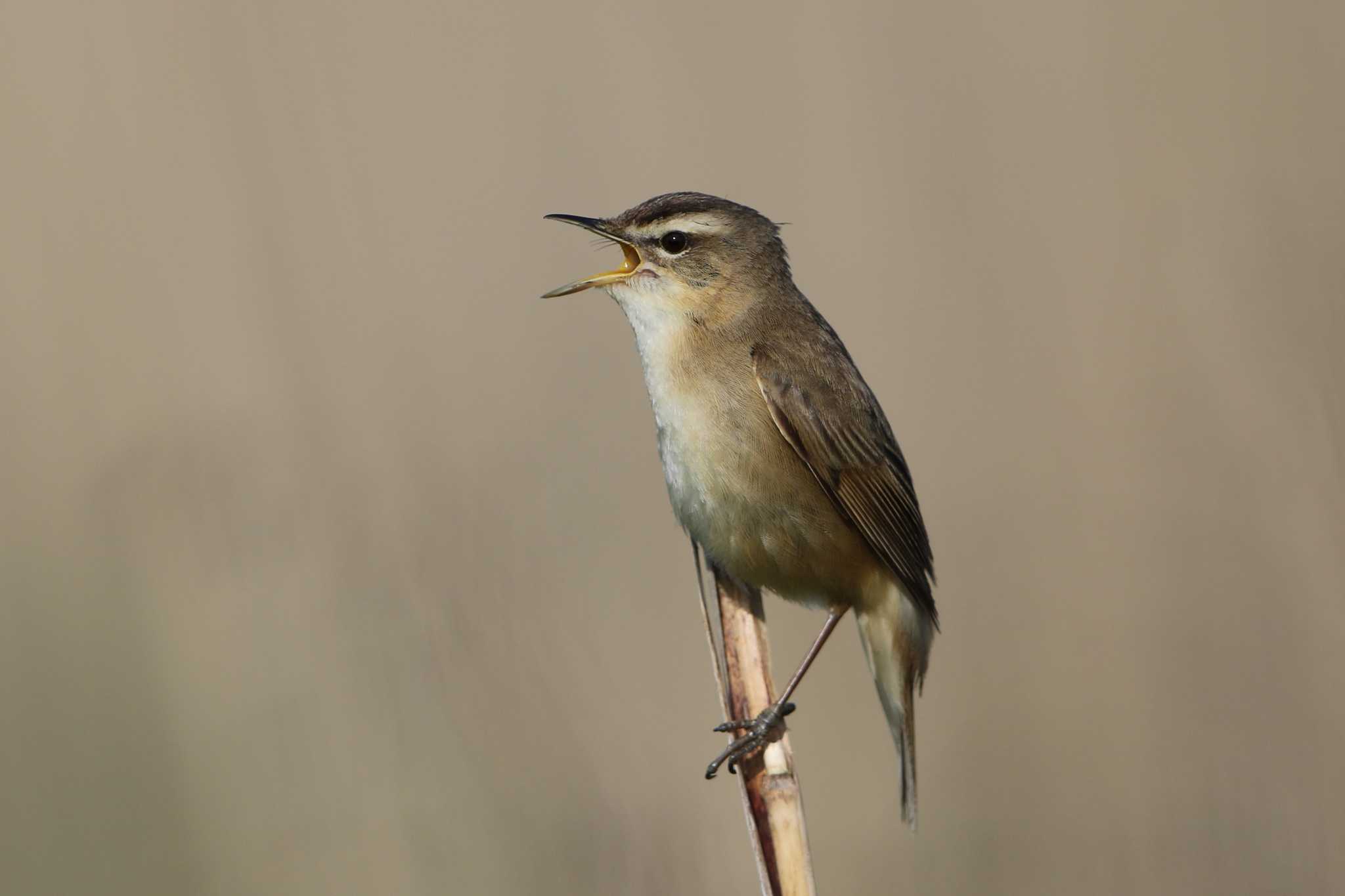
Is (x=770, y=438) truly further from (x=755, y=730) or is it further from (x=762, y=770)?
(x=762, y=770)

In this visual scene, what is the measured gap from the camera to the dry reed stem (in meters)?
2.50

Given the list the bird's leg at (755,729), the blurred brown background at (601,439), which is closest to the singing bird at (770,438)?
the bird's leg at (755,729)

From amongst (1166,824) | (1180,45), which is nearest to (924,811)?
(1166,824)

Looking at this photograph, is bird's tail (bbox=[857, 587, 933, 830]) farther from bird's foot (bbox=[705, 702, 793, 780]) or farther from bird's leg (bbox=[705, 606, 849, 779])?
bird's foot (bbox=[705, 702, 793, 780])

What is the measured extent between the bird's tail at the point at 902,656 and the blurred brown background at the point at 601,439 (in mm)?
383

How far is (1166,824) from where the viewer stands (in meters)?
3.66

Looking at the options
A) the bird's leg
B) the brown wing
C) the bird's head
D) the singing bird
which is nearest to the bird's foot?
the bird's leg

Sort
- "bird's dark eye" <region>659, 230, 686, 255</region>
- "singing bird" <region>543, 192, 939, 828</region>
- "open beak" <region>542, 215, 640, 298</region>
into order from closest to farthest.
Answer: "singing bird" <region>543, 192, 939, 828</region> → "open beak" <region>542, 215, 640, 298</region> → "bird's dark eye" <region>659, 230, 686, 255</region>

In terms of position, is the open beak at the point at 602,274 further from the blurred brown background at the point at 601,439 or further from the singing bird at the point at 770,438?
the blurred brown background at the point at 601,439

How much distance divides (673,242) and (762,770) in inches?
56.3

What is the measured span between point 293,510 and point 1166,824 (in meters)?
2.52

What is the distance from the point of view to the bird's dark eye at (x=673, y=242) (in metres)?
3.47

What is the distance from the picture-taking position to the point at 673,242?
11.4 feet

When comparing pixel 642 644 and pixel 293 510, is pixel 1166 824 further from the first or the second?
pixel 293 510
